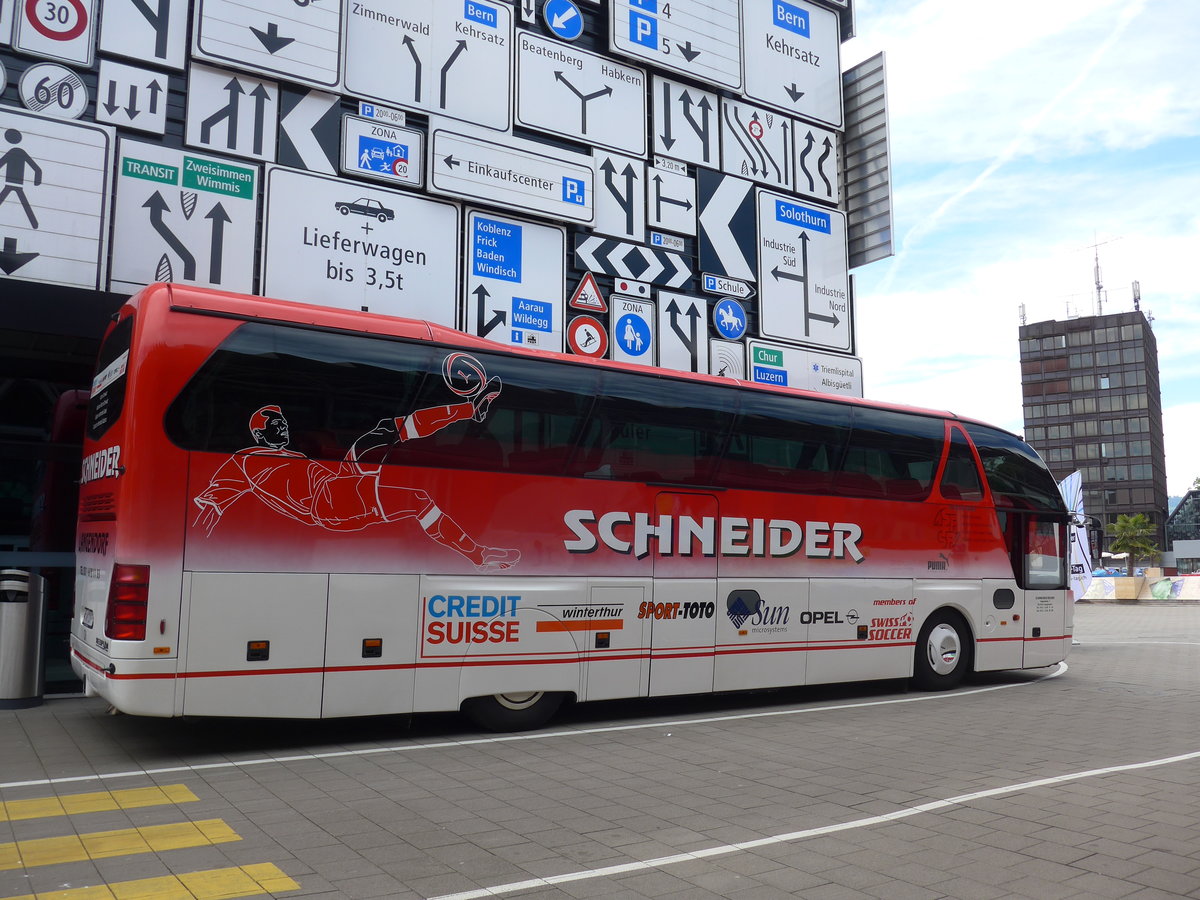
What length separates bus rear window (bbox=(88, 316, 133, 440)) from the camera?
7406 millimetres

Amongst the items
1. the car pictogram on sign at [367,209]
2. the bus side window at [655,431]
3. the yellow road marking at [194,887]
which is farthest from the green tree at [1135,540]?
the yellow road marking at [194,887]

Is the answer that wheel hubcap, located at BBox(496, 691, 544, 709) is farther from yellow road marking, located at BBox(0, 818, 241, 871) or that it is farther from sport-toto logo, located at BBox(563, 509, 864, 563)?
yellow road marking, located at BBox(0, 818, 241, 871)

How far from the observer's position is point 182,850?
4.95m

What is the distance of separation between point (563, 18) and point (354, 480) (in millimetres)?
9413

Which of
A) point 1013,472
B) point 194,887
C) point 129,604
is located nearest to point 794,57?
point 1013,472

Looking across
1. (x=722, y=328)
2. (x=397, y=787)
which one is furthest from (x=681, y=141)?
(x=397, y=787)

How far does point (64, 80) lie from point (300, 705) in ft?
24.2

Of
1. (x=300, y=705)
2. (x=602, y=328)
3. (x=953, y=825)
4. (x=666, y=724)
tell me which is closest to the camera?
(x=953, y=825)

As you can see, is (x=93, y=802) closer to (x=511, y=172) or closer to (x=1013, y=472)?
(x=511, y=172)

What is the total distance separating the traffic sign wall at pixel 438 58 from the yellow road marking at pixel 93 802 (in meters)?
8.84

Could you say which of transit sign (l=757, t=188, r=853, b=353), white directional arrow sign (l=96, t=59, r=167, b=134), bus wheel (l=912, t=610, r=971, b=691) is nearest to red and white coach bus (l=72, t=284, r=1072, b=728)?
bus wheel (l=912, t=610, r=971, b=691)

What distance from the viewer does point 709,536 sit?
32.3ft

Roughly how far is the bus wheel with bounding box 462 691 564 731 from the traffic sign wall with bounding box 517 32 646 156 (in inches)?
329

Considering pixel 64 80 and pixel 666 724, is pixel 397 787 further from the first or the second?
pixel 64 80
